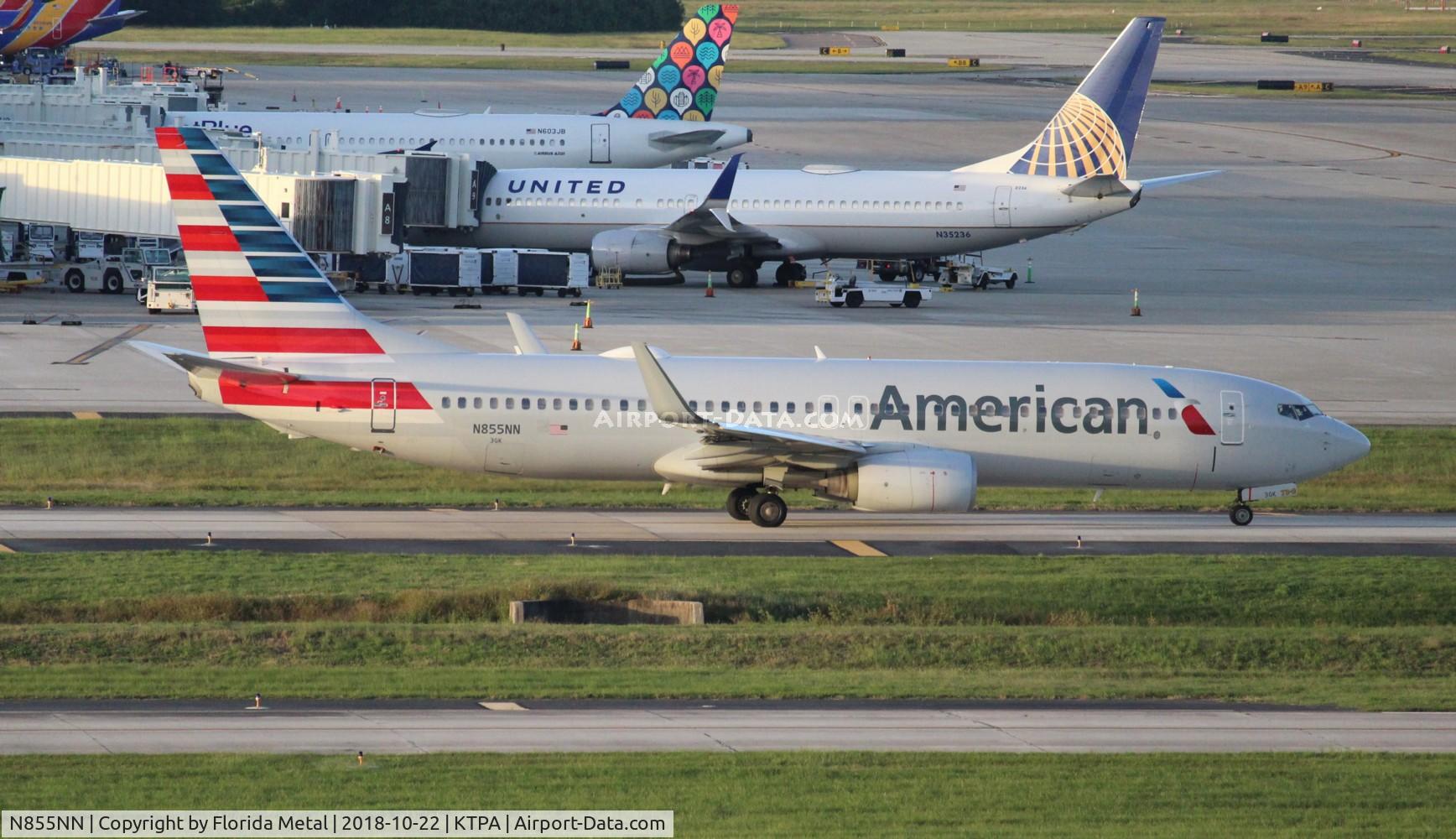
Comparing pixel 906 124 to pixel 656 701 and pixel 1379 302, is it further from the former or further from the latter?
pixel 656 701

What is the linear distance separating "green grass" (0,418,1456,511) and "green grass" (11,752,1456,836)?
64.2 feet

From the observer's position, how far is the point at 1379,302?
69.5 meters

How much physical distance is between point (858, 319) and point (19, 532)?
35.3 m

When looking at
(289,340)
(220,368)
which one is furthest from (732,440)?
(220,368)

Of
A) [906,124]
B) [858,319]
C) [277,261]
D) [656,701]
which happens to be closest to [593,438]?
[277,261]

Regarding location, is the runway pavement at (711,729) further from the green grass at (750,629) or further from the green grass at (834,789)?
the green grass at (750,629)

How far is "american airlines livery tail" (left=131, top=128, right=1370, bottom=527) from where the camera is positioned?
Result: 3631 cm

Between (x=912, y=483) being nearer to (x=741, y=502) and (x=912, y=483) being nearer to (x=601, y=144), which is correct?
(x=741, y=502)

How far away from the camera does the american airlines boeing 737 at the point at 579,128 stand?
271 feet

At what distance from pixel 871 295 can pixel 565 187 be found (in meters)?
14.0

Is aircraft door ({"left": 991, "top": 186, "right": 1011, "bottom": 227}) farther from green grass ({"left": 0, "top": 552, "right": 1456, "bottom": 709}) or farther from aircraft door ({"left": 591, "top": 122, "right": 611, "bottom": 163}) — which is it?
green grass ({"left": 0, "top": 552, "right": 1456, "bottom": 709})

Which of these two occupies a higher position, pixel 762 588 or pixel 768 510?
pixel 768 510

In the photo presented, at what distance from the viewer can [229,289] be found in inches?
1446

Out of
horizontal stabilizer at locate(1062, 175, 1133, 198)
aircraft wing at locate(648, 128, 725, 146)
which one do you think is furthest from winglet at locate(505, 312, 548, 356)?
aircraft wing at locate(648, 128, 725, 146)
